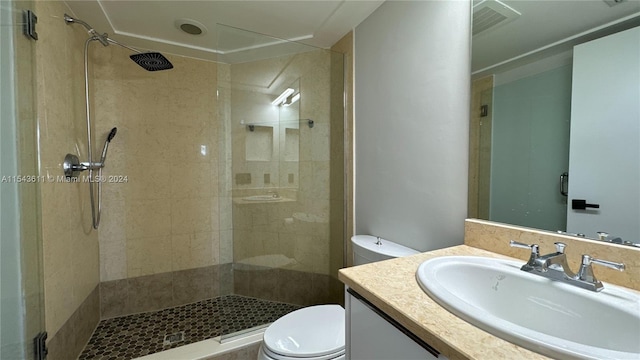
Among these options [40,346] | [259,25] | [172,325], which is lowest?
[172,325]

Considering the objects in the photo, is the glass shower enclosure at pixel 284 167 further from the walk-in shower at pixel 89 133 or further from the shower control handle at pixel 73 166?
the shower control handle at pixel 73 166

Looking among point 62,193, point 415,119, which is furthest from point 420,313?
point 62,193

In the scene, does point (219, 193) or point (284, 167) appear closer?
point (284, 167)

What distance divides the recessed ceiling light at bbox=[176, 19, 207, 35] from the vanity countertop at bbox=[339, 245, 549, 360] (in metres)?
1.90

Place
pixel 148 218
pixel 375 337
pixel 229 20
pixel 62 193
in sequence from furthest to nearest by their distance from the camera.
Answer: pixel 148 218, pixel 229 20, pixel 62 193, pixel 375 337

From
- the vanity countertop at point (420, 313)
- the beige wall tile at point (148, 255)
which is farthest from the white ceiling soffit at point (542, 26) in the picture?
the beige wall tile at point (148, 255)

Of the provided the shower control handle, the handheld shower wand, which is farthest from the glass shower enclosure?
the shower control handle

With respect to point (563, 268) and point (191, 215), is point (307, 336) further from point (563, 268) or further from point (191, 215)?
point (191, 215)

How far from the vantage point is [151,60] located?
1.65 meters

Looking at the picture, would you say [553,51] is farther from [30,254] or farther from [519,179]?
[30,254]

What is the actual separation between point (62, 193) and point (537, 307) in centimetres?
228

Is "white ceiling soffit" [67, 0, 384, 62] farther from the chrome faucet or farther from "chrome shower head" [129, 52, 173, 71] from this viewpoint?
the chrome faucet

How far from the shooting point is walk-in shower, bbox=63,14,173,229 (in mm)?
1582

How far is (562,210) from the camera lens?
874mm
